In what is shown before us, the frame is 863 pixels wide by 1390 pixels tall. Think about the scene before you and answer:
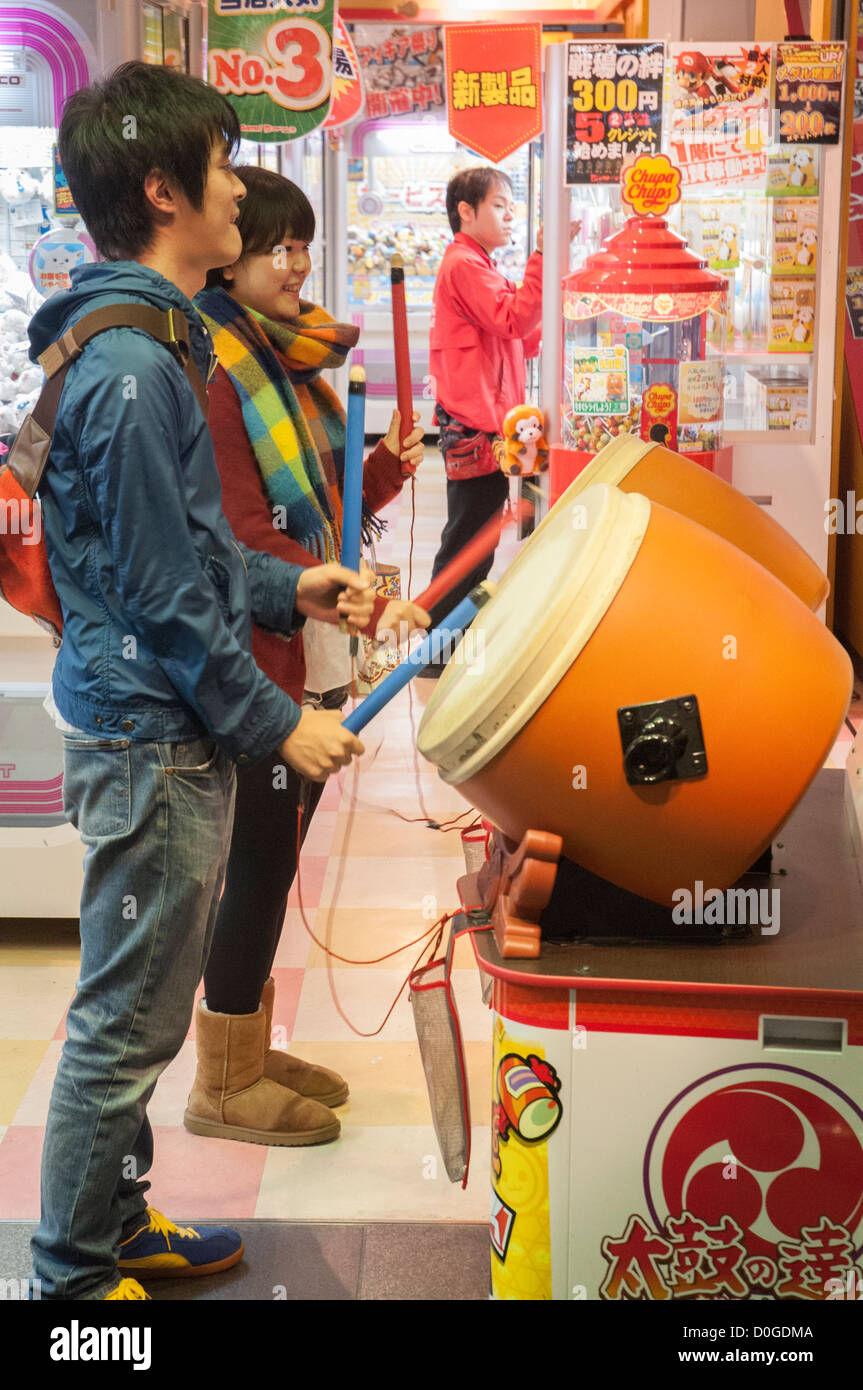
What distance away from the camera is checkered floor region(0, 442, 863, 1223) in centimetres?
224

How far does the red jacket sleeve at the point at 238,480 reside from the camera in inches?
82.4

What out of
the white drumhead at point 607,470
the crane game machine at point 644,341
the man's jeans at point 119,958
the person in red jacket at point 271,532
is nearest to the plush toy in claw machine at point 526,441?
the crane game machine at point 644,341

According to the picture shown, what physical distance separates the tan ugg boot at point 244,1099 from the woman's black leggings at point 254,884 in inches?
1.5

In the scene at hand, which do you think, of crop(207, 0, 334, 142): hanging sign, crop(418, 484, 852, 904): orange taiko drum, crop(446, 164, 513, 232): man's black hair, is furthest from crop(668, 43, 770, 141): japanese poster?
crop(418, 484, 852, 904): orange taiko drum

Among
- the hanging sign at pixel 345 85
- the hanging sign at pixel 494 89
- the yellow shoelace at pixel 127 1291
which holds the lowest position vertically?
the yellow shoelace at pixel 127 1291

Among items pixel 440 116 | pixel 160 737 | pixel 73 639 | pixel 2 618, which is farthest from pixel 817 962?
pixel 440 116

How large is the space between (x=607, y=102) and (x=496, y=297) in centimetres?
72

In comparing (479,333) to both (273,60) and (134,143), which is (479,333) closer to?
(273,60)

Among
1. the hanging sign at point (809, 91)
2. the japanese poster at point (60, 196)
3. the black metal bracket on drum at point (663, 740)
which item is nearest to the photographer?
the black metal bracket on drum at point (663, 740)

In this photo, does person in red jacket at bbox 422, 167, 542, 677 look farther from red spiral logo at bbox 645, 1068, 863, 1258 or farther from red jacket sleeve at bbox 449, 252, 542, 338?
red spiral logo at bbox 645, 1068, 863, 1258

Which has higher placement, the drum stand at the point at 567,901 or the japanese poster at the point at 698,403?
the japanese poster at the point at 698,403

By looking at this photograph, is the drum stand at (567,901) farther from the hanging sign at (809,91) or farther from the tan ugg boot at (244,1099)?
the hanging sign at (809,91)

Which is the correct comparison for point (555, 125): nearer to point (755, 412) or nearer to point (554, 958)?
point (755, 412)

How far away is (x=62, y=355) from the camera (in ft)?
5.24
